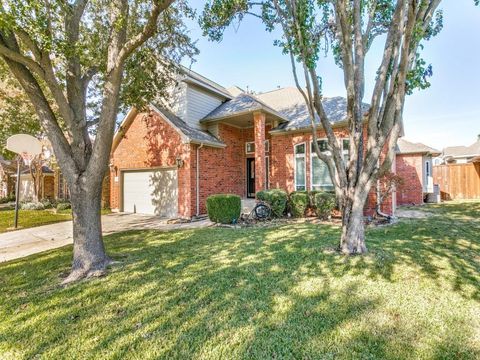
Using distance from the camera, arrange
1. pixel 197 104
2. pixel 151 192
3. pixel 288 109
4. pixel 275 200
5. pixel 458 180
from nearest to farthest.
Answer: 1. pixel 275 200
2. pixel 151 192
3. pixel 197 104
4. pixel 288 109
5. pixel 458 180

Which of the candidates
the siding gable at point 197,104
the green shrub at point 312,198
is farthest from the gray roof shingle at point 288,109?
the green shrub at point 312,198

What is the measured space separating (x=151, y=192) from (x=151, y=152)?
6.73 feet

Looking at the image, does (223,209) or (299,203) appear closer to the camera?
(223,209)

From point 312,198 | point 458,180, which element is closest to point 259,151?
point 312,198

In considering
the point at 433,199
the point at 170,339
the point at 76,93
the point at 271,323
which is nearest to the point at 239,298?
the point at 271,323

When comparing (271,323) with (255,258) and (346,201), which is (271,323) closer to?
(255,258)

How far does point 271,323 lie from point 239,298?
0.74m

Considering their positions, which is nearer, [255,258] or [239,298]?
[239,298]

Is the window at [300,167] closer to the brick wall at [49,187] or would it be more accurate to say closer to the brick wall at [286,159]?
the brick wall at [286,159]

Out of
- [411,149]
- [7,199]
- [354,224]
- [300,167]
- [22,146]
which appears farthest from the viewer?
[7,199]

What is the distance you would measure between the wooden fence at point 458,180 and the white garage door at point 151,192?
1839cm

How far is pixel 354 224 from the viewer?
5.35 meters

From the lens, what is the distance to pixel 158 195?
12.6 meters

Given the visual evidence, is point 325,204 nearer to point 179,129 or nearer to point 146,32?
point 179,129
